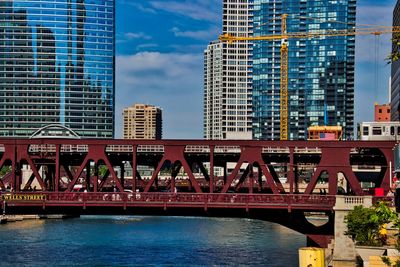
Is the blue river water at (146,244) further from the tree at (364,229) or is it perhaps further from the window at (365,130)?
the window at (365,130)

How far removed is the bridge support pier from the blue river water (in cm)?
1010

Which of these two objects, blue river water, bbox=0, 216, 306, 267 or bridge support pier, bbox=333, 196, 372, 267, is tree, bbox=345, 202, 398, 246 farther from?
blue river water, bbox=0, 216, 306, 267

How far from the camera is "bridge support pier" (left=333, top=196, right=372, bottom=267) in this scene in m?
59.3

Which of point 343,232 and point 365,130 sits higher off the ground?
point 365,130

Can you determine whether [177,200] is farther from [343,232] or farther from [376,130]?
[376,130]

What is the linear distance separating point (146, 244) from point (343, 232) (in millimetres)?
37443

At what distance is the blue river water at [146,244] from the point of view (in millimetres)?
72938

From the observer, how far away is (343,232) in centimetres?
5981

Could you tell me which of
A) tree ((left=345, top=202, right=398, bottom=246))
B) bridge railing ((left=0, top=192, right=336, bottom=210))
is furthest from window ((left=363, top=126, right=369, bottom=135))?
tree ((left=345, top=202, right=398, bottom=246))

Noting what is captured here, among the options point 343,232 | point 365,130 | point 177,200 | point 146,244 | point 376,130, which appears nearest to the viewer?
point 343,232

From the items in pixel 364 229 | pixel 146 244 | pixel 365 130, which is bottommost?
pixel 146 244

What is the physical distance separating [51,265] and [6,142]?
12.8 meters

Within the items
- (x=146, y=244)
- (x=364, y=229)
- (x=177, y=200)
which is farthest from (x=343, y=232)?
(x=146, y=244)

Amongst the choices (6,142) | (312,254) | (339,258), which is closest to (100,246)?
(6,142)
